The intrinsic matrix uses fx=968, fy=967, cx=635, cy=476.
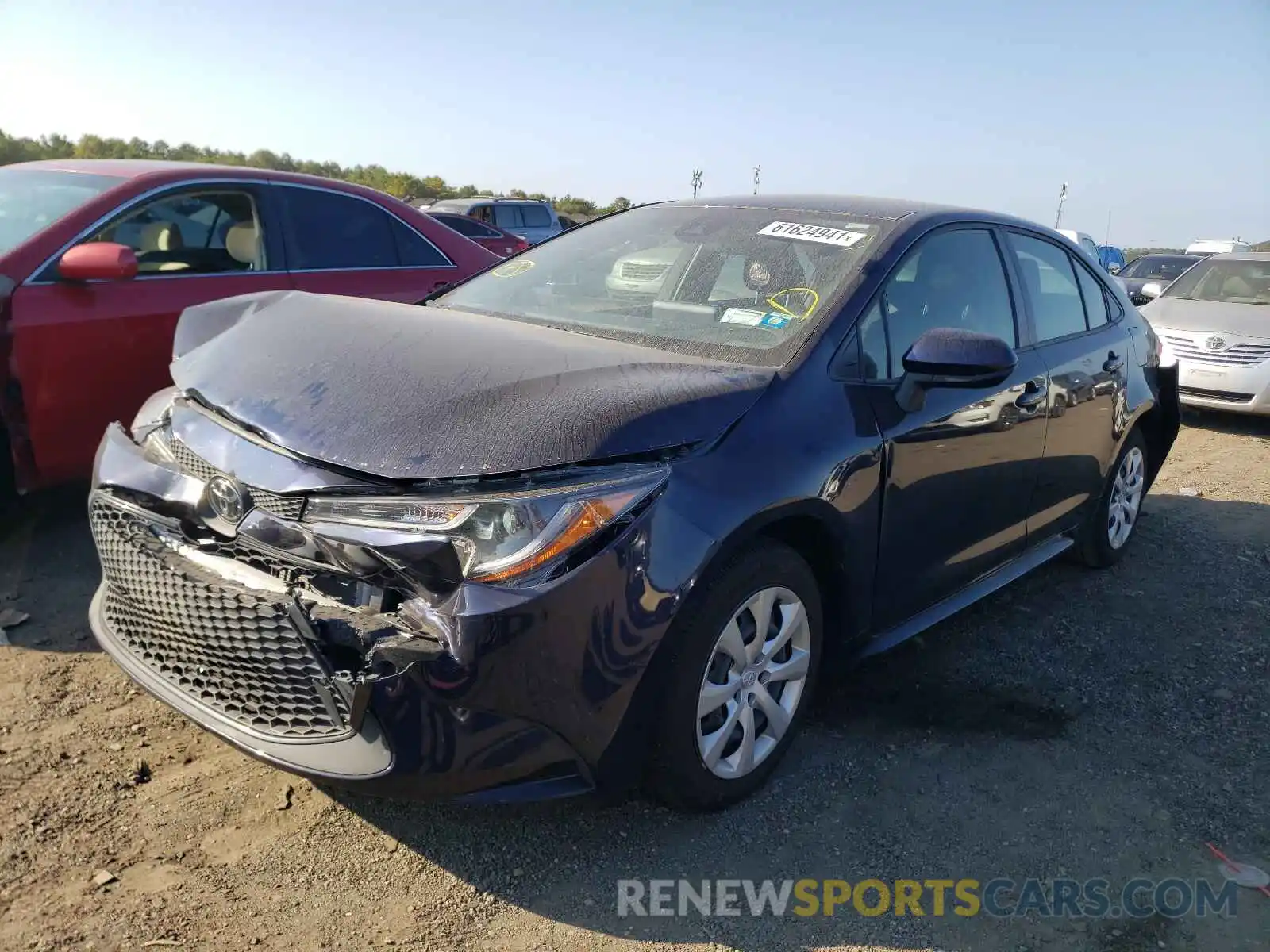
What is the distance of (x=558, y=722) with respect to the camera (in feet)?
7.01

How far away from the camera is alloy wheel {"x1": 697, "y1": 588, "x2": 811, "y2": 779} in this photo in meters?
2.48

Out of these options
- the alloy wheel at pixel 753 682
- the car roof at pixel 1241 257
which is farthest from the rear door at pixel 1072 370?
the car roof at pixel 1241 257

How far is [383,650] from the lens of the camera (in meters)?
2.03

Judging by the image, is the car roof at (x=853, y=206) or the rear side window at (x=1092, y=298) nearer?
the car roof at (x=853, y=206)

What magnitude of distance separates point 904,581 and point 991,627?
4.01ft

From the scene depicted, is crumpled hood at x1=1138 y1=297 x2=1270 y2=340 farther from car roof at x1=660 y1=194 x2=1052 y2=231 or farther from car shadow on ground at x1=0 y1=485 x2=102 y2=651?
car shadow on ground at x1=0 y1=485 x2=102 y2=651

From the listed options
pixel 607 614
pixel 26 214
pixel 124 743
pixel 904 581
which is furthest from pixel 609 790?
pixel 26 214

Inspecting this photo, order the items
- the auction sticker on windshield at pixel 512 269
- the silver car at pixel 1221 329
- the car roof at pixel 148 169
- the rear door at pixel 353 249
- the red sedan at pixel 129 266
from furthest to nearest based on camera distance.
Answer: the silver car at pixel 1221 329 < the rear door at pixel 353 249 < the car roof at pixel 148 169 < the red sedan at pixel 129 266 < the auction sticker on windshield at pixel 512 269

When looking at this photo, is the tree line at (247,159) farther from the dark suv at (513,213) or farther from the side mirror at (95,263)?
the side mirror at (95,263)

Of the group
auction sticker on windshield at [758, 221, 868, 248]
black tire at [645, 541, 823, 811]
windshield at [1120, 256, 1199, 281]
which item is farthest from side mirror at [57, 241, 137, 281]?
windshield at [1120, 256, 1199, 281]

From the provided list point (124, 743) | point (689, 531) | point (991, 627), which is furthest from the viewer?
point (991, 627)

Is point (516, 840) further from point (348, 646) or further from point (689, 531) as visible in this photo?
point (689, 531)

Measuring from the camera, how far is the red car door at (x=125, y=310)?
3842mm

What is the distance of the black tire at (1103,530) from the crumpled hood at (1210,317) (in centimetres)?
414
